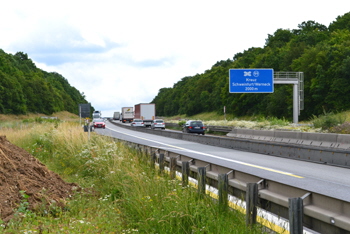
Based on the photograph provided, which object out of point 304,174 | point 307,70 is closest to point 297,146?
point 304,174

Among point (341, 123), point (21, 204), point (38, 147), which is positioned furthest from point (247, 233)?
point (341, 123)

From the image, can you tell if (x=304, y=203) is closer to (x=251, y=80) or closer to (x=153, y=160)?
(x=153, y=160)

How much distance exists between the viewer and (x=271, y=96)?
8675 centimetres

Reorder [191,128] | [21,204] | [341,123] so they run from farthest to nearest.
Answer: [191,128] → [341,123] → [21,204]

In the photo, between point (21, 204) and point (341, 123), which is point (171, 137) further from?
point (21, 204)

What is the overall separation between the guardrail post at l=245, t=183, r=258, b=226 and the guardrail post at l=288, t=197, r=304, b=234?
83 centimetres

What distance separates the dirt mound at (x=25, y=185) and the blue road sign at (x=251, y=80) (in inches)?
1364

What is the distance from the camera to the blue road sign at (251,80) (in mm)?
44250

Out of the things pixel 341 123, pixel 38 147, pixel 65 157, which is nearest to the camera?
pixel 65 157

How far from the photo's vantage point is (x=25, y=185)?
356 inches

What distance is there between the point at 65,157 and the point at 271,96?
73514 millimetres

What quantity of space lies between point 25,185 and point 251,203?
4.71 m

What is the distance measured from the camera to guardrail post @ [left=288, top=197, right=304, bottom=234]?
535 cm

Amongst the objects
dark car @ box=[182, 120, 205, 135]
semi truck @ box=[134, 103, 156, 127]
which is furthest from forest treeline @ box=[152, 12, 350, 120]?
semi truck @ box=[134, 103, 156, 127]
